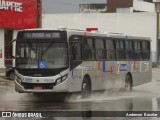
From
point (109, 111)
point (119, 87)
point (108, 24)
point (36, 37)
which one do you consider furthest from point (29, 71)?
point (108, 24)

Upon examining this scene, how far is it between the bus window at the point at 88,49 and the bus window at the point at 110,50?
171cm

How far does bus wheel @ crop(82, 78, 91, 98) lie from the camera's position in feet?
68.0

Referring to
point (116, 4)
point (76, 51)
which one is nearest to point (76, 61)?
point (76, 51)

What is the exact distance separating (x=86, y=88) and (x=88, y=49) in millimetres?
1581

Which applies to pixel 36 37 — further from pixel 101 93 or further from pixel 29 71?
pixel 101 93

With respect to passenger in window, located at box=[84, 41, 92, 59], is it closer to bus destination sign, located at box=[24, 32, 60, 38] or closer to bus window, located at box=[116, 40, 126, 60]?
bus destination sign, located at box=[24, 32, 60, 38]

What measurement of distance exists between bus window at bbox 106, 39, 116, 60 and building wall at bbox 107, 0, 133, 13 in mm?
79342

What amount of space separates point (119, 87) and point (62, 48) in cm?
616

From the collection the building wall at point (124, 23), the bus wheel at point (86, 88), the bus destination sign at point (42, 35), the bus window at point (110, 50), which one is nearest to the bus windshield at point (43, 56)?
the bus destination sign at point (42, 35)

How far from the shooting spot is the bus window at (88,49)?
20795 mm

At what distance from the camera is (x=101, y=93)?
2342 centimetres

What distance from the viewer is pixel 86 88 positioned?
21.0 m

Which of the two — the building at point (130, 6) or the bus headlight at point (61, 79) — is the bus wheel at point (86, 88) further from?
the building at point (130, 6)

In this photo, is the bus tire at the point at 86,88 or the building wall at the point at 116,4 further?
the building wall at the point at 116,4
